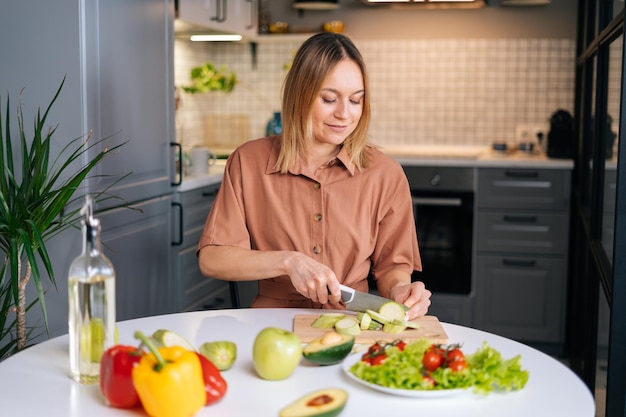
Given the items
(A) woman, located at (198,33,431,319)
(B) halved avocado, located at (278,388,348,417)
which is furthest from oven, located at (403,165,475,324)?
(B) halved avocado, located at (278,388,348,417)

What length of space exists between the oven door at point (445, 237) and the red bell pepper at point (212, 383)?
3.33 meters

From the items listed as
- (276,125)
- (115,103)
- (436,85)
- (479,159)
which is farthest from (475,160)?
(115,103)

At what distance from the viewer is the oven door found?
459 cm

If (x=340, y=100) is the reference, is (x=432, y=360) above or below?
below

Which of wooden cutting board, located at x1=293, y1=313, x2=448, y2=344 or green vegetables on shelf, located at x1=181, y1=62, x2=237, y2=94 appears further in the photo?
green vegetables on shelf, located at x1=181, y1=62, x2=237, y2=94

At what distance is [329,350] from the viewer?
151 cm

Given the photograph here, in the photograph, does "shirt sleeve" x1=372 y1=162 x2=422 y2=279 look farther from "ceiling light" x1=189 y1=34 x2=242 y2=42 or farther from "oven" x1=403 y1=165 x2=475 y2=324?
"ceiling light" x1=189 y1=34 x2=242 y2=42

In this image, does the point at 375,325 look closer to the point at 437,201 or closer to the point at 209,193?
the point at 209,193

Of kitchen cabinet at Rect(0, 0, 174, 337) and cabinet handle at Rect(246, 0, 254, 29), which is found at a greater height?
cabinet handle at Rect(246, 0, 254, 29)

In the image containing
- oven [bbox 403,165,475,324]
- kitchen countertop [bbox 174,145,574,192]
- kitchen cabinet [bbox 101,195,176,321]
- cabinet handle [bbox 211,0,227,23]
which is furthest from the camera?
oven [bbox 403,165,475,324]

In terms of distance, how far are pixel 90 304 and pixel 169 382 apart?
24 cm

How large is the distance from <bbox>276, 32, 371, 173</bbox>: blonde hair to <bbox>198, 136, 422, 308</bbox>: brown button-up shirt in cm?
4

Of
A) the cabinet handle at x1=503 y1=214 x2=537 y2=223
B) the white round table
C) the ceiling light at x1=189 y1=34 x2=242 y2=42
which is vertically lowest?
the cabinet handle at x1=503 y1=214 x2=537 y2=223

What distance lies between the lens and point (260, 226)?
7.63 feet
